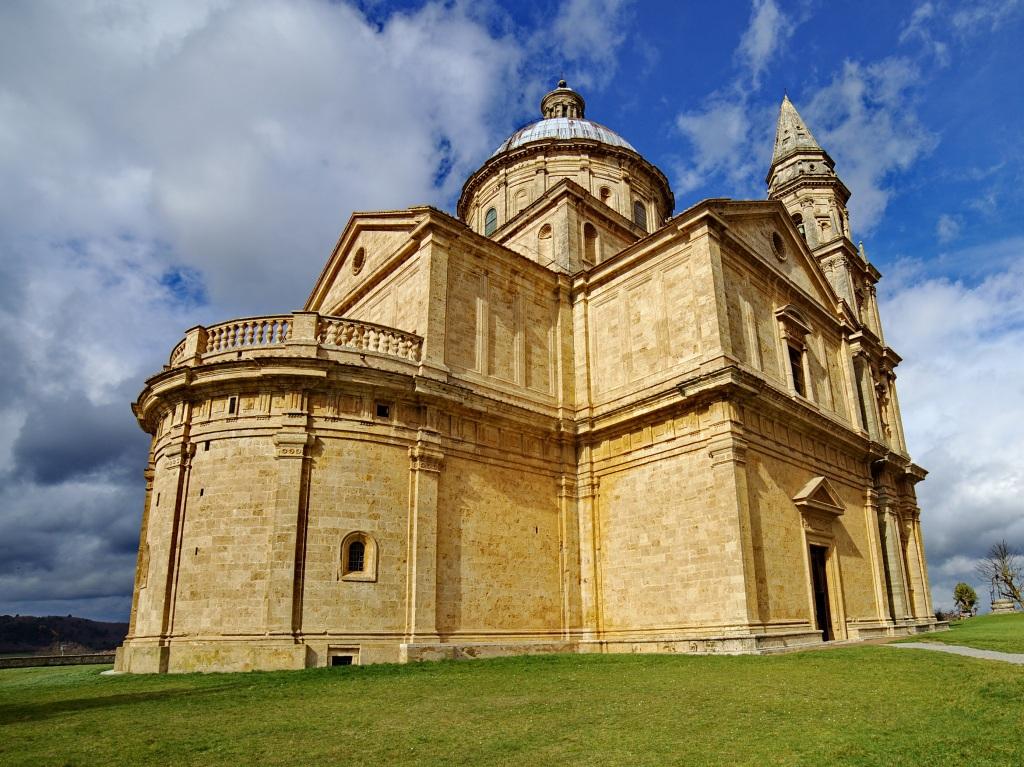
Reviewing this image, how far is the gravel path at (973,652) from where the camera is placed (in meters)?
13.6

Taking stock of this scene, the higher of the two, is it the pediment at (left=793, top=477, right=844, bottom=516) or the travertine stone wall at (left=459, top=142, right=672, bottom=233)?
the travertine stone wall at (left=459, top=142, right=672, bottom=233)

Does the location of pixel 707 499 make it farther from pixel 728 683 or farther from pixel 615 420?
pixel 728 683

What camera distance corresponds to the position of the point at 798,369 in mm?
23438

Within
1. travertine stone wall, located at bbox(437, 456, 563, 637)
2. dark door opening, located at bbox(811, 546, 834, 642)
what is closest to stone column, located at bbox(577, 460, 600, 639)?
travertine stone wall, located at bbox(437, 456, 563, 637)

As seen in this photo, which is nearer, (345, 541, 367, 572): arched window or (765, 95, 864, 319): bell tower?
(345, 541, 367, 572): arched window

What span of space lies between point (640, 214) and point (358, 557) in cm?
2236

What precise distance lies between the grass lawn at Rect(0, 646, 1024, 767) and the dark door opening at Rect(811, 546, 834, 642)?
6449mm

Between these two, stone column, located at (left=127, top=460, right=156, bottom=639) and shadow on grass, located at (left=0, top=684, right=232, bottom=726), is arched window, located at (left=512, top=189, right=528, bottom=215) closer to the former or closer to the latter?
stone column, located at (left=127, top=460, right=156, bottom=639)

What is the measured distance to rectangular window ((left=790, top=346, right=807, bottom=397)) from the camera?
2320 centimetres

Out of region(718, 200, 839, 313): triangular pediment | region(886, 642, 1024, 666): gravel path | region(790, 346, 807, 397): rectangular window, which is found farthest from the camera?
region(790, 346, 807, 397): rectangular window

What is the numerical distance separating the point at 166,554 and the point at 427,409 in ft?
22.8

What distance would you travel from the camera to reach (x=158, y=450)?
1920cm

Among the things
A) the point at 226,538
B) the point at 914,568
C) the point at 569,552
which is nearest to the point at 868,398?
the point at 914,568

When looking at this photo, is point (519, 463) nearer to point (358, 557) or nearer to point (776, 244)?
point (358, 557)
